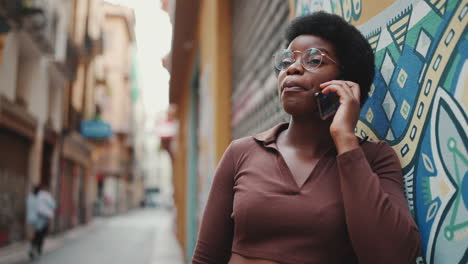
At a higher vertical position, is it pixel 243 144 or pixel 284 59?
pixel 284 59

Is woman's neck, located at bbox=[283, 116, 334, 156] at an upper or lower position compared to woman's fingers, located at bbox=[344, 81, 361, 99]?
lower

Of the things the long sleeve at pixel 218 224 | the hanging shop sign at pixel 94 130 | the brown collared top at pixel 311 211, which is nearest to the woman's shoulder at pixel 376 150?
the brown collared top at pixel 311 211

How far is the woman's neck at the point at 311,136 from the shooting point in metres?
1.62

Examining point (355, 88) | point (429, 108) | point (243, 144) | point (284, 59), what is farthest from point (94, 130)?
point (429, 108)

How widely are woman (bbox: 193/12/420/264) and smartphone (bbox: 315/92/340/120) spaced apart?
0.09 feet

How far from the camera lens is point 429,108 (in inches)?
54.9

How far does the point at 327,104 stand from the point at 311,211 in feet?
1.24

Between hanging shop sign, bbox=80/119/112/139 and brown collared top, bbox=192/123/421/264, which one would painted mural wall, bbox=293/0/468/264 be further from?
hanging shop sign, bbox=80/119/112/139

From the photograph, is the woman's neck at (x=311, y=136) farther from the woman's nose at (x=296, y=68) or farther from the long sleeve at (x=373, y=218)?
the long sleeve at (x=373, y=218)

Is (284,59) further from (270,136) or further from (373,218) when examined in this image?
(373,218)

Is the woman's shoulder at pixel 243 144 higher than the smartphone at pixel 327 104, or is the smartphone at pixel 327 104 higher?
the smartphone at pixel 327 104

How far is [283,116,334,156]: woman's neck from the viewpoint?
162 cm

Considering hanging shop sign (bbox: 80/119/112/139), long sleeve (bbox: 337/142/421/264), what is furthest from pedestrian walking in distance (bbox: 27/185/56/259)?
long sleeve (bbox: 337/142/421/264)

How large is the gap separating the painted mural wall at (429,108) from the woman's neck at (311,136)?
0.25m
